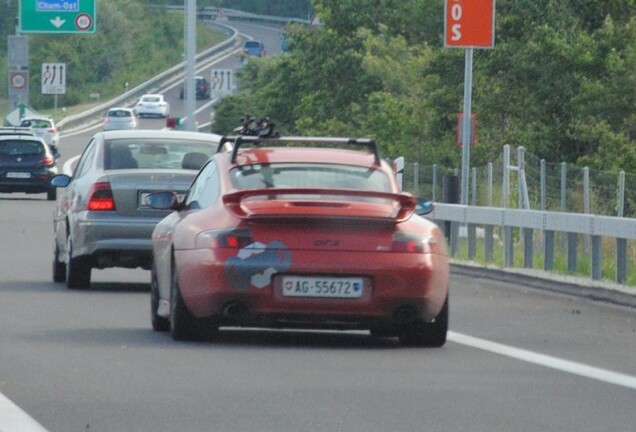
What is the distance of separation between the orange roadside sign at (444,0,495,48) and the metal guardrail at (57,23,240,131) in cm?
7470

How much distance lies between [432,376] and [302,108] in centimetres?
5147

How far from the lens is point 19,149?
48562 millimetres

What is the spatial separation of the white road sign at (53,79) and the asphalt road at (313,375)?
67261 millimetres

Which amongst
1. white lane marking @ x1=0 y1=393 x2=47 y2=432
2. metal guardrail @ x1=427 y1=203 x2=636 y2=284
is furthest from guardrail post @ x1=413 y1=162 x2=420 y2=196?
white lane marking @ x1=0 y1=393 x2=47 y2=432

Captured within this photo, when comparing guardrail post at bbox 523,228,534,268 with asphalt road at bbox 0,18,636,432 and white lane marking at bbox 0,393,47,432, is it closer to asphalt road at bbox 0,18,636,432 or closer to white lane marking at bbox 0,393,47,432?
asphalt road at bbox 0,18,636,432

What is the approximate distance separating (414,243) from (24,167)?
116 ft

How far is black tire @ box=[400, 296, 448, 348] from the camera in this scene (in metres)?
14.1

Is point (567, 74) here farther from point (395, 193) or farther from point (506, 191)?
point (395, 193)

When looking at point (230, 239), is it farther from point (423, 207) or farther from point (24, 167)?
point (24, 167)

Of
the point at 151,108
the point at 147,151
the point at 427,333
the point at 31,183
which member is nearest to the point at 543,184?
the point at 147,151

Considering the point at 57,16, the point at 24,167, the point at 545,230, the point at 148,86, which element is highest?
the point at 57,16

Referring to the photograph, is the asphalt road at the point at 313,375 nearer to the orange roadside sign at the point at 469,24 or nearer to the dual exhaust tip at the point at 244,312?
the dual exhaust tip at the point at 244,312

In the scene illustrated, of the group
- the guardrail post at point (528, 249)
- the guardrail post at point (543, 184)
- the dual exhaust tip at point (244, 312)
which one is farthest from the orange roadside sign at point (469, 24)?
the dual exhaust tip at point (244, 312)

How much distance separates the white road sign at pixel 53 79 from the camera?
278ft
